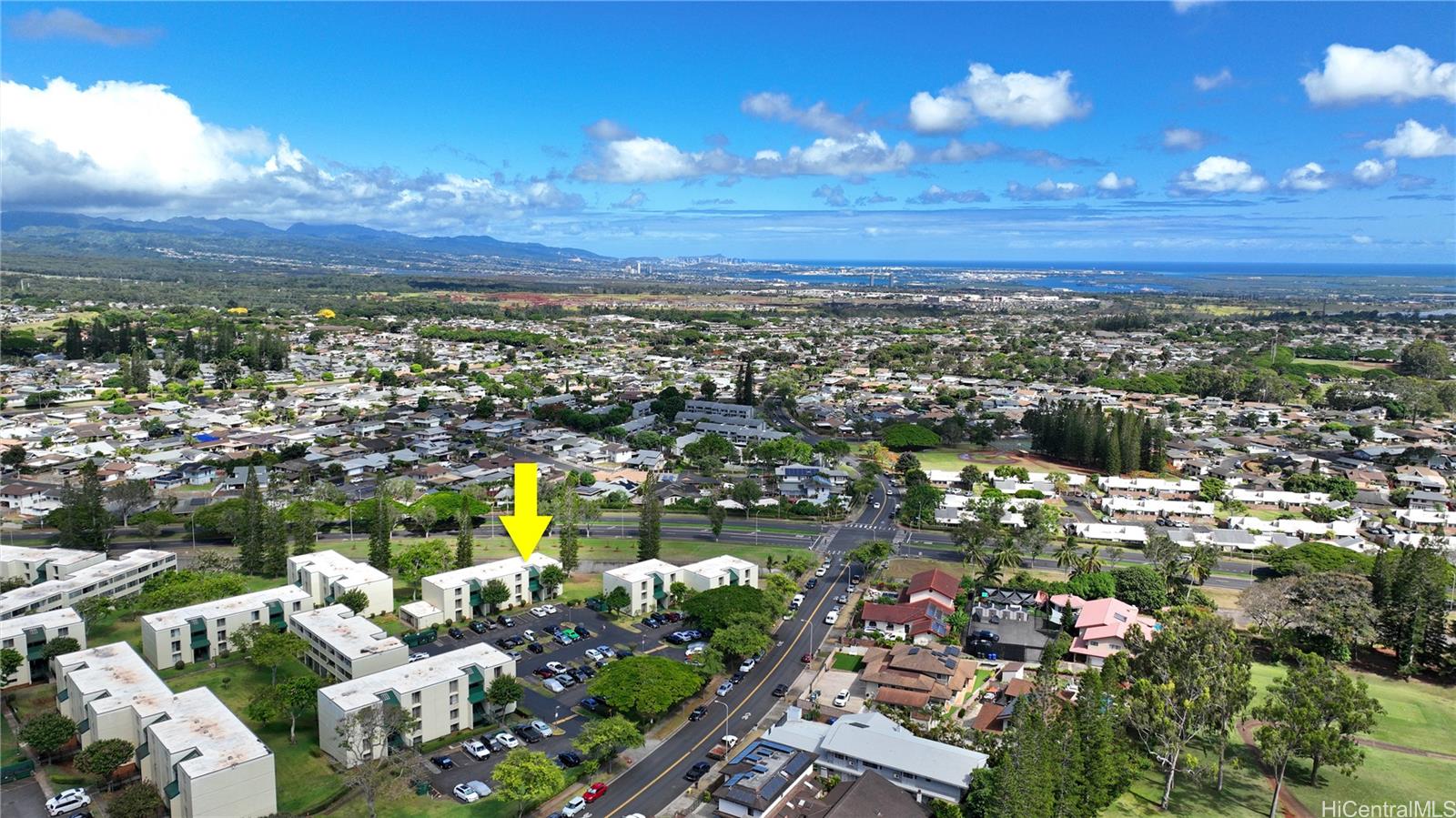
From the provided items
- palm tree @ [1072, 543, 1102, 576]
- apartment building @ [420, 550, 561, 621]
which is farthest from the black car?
palm tree @ [1072, 543, 1102, 576]

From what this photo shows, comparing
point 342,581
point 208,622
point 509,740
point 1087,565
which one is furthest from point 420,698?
point 1087,565

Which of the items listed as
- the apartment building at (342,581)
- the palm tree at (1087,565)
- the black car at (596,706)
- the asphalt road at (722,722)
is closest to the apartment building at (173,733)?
the apartment building at (342,581)

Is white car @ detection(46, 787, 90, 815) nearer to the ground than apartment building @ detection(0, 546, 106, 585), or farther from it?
nearer to the ground

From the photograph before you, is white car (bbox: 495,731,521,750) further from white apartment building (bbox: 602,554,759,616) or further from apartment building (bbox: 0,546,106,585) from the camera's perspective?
apartment building (bbox: 0,546,106,585)

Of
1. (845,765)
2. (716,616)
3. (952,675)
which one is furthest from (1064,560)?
(845,765)

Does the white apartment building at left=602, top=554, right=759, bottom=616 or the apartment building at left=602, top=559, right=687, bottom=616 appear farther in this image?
the white apartment building at left=602, top=554, right=759, bottom=616

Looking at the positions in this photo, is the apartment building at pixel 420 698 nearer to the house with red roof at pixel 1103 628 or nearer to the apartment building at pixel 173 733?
the apartment building at pixel 173 733

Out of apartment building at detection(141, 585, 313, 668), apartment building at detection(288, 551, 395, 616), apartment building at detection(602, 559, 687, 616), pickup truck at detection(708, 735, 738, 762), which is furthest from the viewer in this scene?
apartment building at detection(602, 559, 687, 616)

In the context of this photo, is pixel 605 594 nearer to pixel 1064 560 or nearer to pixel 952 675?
pixel 952 675
